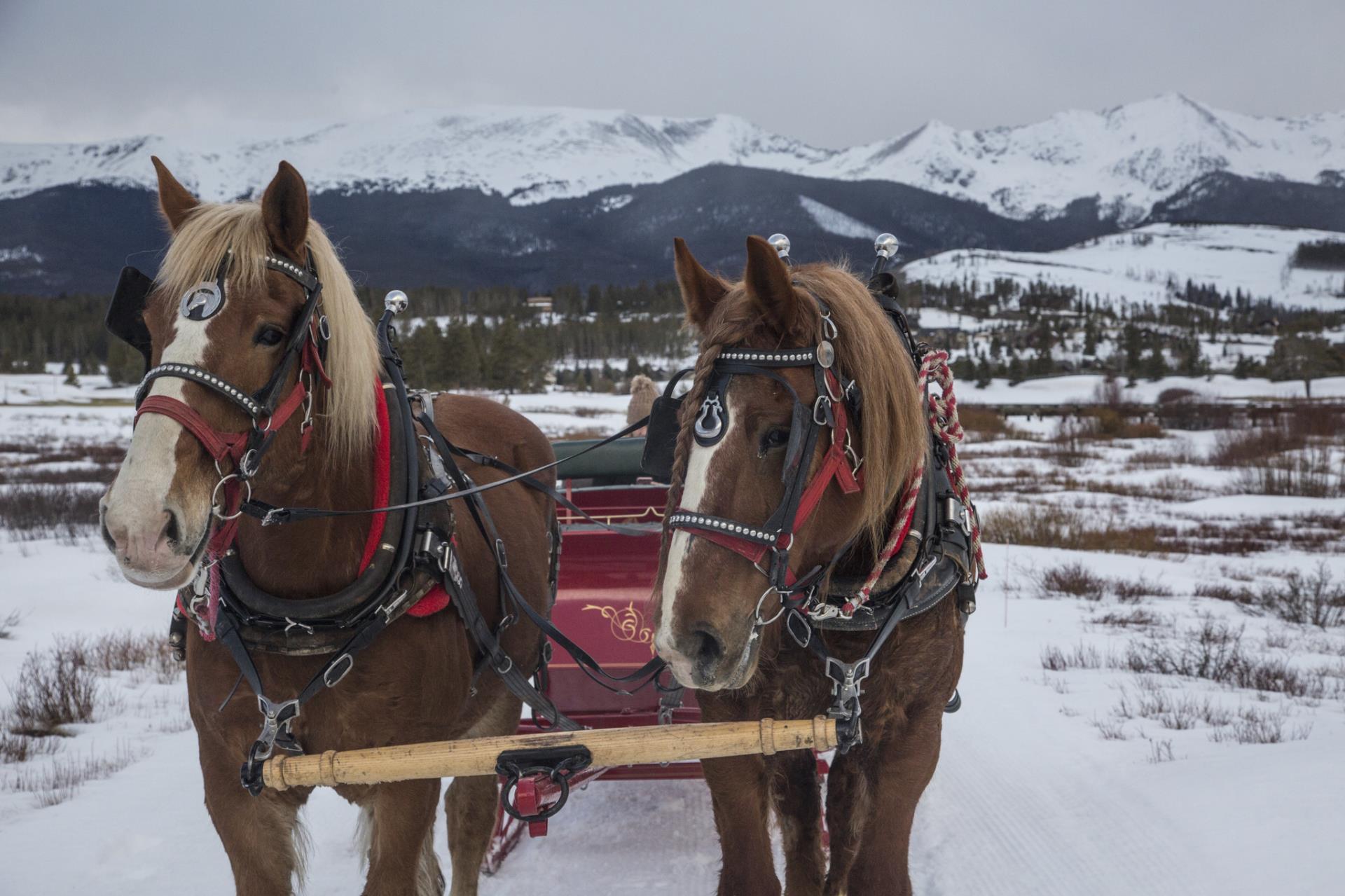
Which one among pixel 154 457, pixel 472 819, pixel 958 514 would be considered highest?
pixel 154 457

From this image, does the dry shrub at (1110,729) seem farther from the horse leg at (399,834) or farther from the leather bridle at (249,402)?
the leather bridle at (249,402)

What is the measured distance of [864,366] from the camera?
2.37 m

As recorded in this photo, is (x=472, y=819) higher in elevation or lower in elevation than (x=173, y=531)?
lower

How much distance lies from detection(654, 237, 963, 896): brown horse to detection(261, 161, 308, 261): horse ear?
103cm

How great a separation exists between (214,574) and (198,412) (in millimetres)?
707

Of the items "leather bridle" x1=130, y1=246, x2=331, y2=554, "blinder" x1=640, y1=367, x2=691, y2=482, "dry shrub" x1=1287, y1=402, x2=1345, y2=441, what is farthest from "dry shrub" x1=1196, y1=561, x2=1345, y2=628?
"dry shrub" x1=1287, y1=402, x2=1345, y2=441

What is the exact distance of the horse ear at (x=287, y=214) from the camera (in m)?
2.42

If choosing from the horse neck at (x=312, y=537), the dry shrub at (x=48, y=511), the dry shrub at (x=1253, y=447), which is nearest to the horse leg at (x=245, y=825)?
the horse neck at (x=312, y=537)

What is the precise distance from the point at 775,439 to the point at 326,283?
1395mm

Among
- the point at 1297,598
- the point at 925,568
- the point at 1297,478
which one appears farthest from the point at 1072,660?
the point at 1297,478

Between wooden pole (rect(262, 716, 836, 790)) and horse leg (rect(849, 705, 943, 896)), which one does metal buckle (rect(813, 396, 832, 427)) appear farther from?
horse leg (rect(849, 705, 943, 896))

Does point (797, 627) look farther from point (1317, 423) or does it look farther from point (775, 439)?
point (1317, 423)

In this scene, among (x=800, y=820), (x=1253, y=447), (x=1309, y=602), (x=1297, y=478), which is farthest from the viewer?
(x=1253, y=447)

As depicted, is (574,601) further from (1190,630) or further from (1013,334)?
(1013,334)
